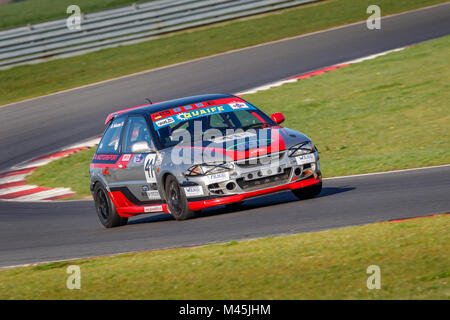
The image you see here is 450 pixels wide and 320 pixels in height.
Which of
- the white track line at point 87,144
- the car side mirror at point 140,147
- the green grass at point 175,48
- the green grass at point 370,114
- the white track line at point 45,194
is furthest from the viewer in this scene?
the green grass at point 175,48

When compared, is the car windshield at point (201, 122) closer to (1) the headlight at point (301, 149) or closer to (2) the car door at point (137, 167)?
(2) the car door at point (137, 167)

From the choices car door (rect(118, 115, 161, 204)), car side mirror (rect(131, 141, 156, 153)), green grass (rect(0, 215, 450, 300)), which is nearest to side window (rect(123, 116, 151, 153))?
car door (rect(118, 115, 161, 204))

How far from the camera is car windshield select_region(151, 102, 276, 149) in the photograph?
9.46 m

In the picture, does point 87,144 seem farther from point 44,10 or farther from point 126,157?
point 44,10

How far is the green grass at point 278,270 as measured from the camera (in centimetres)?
523

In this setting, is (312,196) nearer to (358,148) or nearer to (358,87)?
(358,148)

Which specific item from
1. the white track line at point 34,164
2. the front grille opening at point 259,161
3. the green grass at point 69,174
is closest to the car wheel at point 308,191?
the front grille opening at point 259,161

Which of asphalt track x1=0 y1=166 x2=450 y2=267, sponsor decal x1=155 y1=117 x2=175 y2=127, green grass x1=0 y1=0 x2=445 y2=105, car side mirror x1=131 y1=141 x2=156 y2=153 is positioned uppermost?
green grass x1=0 y1=0 x2=445 y2=105

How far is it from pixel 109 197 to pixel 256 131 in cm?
229

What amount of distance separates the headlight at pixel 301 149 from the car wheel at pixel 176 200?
1316 millimetres

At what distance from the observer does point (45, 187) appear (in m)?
14.3

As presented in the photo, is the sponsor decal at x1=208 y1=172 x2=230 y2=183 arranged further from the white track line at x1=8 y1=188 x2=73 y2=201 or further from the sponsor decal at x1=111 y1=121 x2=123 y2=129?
the white track line at x1=8 y1=188 x2=73 y2=201

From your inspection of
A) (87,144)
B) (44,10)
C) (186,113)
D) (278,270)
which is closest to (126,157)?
(186,113)

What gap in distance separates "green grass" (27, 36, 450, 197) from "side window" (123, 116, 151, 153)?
3180mm
